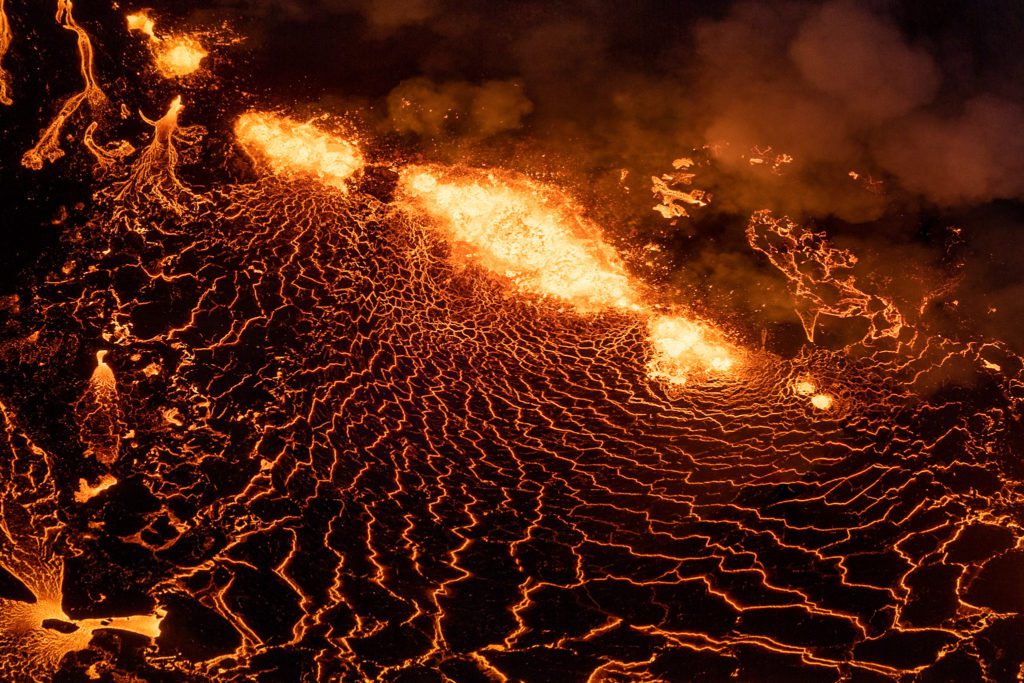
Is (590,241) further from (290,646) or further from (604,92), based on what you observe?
(290,646)

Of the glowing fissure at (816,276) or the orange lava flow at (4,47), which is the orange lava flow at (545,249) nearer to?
the glowing fissure at (816,276)

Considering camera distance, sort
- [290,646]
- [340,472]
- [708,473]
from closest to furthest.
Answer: [290,646] → [340,472] → [708,473]

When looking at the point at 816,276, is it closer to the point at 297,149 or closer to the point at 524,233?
the point at 524,233

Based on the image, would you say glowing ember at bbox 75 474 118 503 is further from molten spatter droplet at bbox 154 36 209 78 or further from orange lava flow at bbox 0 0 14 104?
molten spatter droplet at bbox 154 36 209 78

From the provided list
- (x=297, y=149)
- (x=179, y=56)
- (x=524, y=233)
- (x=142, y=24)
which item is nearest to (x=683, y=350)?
(x=524, y=233)

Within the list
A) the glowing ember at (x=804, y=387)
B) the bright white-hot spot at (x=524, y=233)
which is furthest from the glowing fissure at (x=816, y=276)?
the bright white-hot spot at (x=524, y=233)

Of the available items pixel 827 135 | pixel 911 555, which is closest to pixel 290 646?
pixel 911 555
